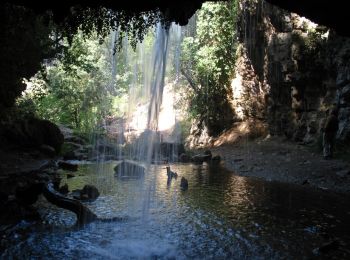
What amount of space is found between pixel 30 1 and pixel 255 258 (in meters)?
8.32

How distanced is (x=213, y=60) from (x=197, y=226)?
80.5 feet

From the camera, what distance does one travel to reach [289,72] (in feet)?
88.3

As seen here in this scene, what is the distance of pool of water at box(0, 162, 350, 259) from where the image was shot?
888 centimetres

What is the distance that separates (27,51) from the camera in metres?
18.7

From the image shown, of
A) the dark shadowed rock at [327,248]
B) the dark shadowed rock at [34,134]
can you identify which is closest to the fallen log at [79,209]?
the dark shadowed rock at [327,248]

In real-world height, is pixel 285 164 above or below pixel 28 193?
above

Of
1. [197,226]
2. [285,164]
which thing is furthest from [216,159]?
[197,226]

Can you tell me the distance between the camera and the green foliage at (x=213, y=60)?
33438 millimetres

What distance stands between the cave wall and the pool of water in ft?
28.9

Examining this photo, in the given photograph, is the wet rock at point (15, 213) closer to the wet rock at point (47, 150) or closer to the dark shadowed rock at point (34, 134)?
the dark shadowed rock at point (34, 134)

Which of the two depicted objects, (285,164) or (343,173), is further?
(285,164)

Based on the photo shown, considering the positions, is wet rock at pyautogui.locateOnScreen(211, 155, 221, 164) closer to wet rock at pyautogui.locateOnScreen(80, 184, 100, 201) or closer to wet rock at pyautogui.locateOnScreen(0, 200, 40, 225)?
wet rock at pyautogui.locateOnScreen(80, 184, 100, 201)

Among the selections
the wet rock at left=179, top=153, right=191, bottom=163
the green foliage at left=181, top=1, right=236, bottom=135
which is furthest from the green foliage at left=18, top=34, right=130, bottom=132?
the wet rock at left=179, top=153, right=191, bottom=163

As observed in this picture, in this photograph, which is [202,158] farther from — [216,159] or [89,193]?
[89,193]
